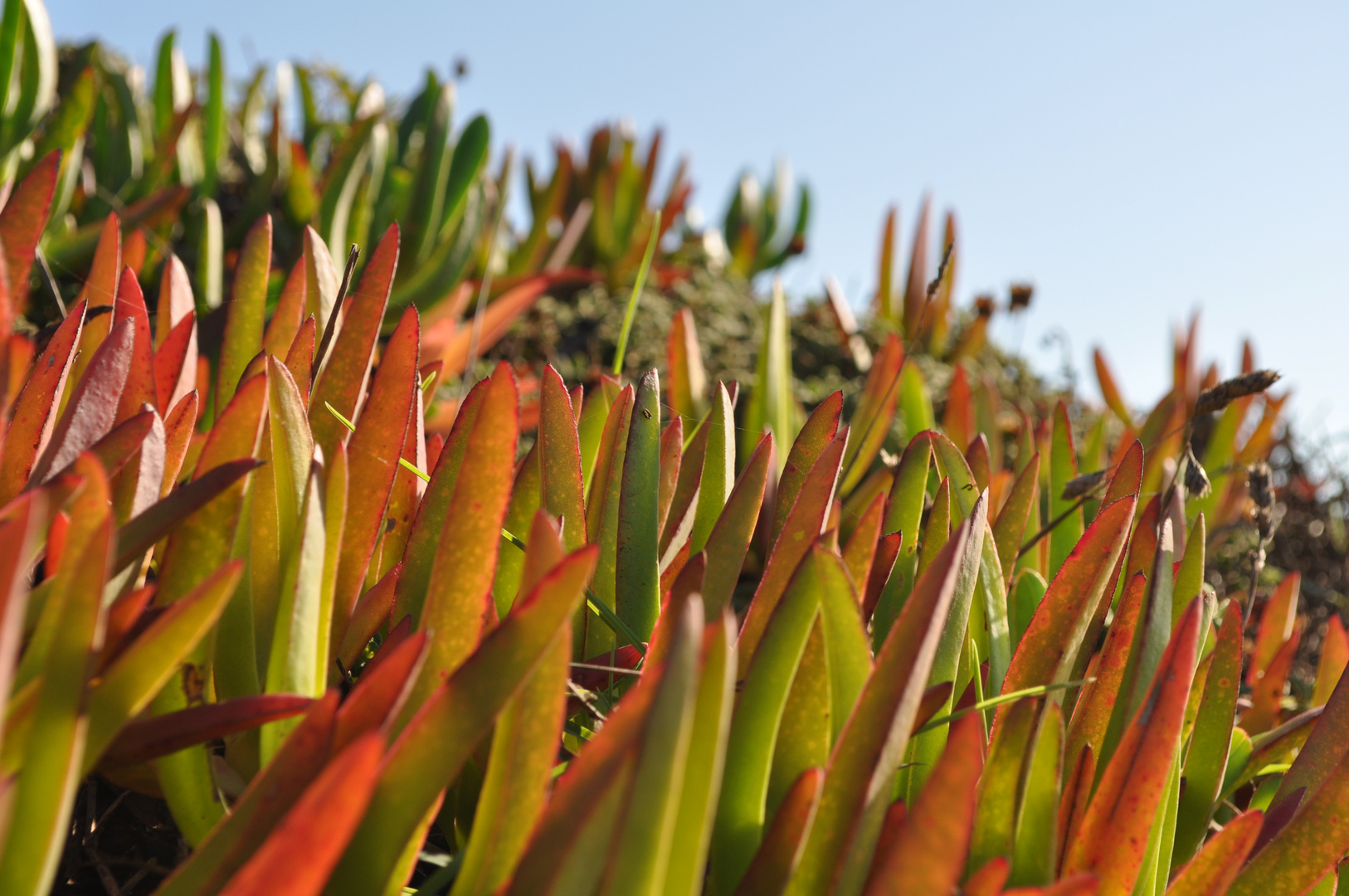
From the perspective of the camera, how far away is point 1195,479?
92 centimetres

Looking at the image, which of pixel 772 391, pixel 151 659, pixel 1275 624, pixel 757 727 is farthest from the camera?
pixel 772 391

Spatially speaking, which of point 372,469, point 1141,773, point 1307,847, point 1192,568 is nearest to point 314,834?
point 372,469

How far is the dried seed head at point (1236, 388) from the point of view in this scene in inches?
36.2

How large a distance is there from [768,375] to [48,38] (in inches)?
58.5

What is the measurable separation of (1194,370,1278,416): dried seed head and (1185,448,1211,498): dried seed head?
57 millimetres

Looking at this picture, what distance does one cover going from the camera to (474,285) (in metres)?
2.36

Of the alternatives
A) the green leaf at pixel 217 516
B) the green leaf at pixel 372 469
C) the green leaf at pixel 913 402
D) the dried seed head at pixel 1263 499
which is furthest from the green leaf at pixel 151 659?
the green leaf at pixel 913 402

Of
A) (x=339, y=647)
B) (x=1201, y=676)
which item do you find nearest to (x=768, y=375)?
(x=1201, y=676)

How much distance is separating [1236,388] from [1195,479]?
11 cm

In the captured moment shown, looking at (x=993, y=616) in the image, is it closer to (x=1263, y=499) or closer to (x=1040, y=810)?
(x=1040, y=810)

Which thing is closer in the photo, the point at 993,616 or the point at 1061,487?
the point at 993,616

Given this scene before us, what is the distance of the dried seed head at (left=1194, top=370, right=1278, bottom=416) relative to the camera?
3.01 feet

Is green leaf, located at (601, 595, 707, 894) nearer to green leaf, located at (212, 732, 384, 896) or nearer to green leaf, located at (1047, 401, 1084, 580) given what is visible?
green leaf, located at (212, 732, 384, 896)

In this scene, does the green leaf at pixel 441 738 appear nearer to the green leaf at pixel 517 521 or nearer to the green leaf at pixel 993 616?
the green leaf at pixel 517 521
